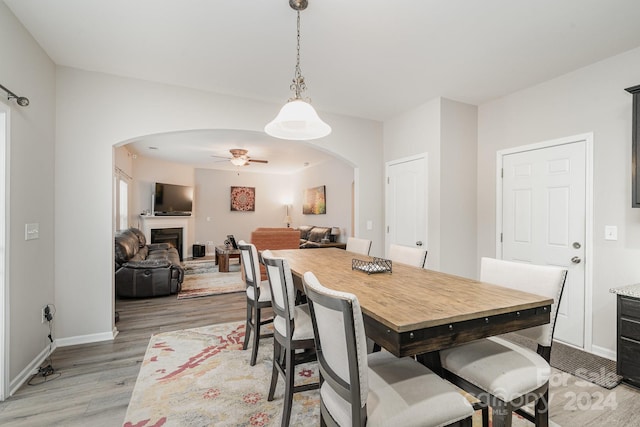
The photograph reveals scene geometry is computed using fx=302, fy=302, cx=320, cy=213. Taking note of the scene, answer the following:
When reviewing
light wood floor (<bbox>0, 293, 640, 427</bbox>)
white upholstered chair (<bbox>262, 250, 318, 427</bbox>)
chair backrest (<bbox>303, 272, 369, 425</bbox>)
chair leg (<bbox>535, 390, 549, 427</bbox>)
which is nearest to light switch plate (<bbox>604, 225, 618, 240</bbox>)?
light wood floor (<bbox>0, 293, 640, 427</bbox>)

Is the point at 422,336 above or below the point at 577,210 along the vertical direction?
below

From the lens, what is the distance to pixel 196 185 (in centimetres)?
885

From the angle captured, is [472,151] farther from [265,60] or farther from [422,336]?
[422,336]

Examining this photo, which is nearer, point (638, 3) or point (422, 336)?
point (422, 336)

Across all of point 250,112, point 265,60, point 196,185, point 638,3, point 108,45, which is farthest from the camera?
point 196,185

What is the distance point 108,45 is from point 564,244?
4.57m

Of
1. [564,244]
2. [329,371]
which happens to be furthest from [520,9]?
[329,371]

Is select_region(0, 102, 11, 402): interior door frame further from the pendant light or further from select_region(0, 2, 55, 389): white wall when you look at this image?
the pendant light

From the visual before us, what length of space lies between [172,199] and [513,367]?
8217 millimetres

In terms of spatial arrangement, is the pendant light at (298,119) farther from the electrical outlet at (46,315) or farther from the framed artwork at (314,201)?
the framed artwork at (314,201)

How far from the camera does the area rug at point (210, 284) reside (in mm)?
4723

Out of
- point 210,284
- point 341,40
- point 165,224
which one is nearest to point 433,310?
point 341,40

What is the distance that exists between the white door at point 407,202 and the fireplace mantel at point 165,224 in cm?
608

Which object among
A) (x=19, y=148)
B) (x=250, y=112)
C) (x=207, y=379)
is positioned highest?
(x=250, y=112)
